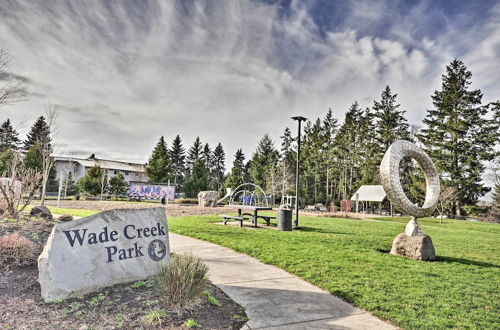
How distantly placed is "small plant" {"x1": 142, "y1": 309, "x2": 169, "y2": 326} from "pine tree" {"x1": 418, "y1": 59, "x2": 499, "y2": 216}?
35.7 m

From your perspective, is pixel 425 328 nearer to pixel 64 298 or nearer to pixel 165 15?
pixel 64 298

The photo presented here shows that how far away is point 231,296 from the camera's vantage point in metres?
4.02

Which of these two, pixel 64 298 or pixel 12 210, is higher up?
pixel 12 210

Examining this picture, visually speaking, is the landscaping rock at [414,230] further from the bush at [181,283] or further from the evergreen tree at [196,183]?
the evergreen tree at [196,183]

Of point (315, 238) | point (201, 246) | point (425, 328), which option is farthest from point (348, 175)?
point (425, 328)

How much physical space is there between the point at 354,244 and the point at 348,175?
1605 inches

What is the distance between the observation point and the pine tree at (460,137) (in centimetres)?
3203

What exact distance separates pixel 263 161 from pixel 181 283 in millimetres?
50352

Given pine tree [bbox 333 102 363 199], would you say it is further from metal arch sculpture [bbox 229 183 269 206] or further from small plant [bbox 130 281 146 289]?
small plant [bbox 130 281 146 289]

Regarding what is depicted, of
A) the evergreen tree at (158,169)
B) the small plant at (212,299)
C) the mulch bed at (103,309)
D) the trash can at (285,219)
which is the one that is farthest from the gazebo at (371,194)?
the mulch bed at (103,309)

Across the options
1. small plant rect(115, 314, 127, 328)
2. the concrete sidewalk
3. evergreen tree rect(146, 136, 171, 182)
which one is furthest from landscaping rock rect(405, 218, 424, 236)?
evergreen tree rect(146, 136, 171, 182)

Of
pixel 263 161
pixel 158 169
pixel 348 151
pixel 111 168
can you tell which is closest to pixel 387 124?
pixel 348 151

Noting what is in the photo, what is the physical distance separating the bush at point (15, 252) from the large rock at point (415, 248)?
304 inches

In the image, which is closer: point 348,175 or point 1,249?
point 1,249
